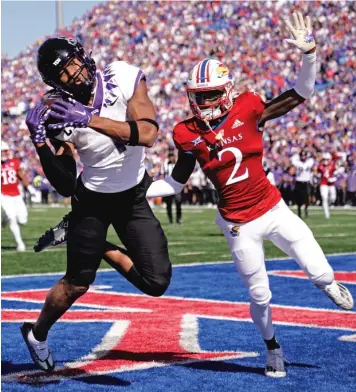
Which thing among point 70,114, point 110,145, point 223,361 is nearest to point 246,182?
point 110,145

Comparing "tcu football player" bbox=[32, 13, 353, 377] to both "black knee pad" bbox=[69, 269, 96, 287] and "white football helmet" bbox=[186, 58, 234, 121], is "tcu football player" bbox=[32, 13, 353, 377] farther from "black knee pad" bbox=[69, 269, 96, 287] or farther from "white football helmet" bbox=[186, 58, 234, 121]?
"black knee pad" bbox=[69, 269, 96, 287]

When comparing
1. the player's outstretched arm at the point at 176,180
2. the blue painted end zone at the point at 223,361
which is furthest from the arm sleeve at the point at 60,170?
the blue painted end zone at the point at 223,361

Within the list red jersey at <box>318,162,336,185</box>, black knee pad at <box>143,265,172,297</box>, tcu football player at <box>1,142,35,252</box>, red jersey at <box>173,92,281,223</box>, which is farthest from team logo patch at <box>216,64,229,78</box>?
→ red jersey at <box>318,162,336,185</box>

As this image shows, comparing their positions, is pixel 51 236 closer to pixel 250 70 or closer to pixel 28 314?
pixel 28 314

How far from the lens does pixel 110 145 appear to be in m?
4.98

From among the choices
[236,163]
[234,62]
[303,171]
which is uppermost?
[234,62]

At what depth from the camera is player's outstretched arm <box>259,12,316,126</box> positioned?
498 centimetres

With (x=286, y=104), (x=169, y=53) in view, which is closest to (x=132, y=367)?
(x=286, y=104)

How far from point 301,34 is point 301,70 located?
199mm

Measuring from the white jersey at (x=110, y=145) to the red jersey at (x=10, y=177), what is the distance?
30.0 feet

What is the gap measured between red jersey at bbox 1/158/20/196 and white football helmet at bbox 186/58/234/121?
367 inches

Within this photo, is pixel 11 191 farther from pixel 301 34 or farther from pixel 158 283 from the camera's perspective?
pixel 301 34

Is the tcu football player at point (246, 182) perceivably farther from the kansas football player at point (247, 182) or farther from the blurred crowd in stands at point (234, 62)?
the blurred crowd in stands at point (234, 62)

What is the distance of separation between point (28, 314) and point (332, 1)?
28339mm
